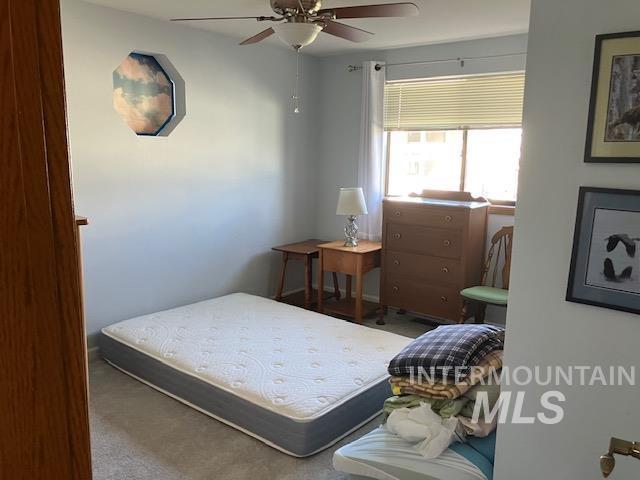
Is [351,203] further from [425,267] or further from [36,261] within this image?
[36,261]

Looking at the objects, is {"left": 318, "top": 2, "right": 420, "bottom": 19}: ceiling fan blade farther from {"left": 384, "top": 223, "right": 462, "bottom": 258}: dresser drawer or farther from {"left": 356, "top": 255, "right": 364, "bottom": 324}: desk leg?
{"left": 356, "top": 255, "right": 364, "bottom": 324}: desk leg

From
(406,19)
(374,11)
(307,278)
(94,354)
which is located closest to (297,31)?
(374,11)

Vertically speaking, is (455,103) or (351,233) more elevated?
(455,103)

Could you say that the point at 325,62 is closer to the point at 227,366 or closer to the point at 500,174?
the point at 500,174

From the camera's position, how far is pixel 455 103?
434 cm

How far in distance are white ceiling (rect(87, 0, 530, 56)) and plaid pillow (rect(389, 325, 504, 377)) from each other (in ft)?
6.51

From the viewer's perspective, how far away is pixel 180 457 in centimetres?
248

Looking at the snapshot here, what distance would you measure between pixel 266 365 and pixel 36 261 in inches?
98.6

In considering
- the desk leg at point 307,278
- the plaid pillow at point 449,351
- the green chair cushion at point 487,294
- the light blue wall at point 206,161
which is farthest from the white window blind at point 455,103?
the plaid pillow at point 449,351

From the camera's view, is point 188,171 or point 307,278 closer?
point 188,171

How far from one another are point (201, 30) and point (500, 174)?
2.66 meters

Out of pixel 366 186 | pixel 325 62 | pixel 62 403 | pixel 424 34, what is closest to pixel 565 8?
pixel 62 403

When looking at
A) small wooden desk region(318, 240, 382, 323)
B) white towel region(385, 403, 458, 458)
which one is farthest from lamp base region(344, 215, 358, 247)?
white towel region(385, 403, 458, 458)

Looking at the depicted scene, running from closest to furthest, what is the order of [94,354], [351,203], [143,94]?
[94,354], [143,94], [351,203]
